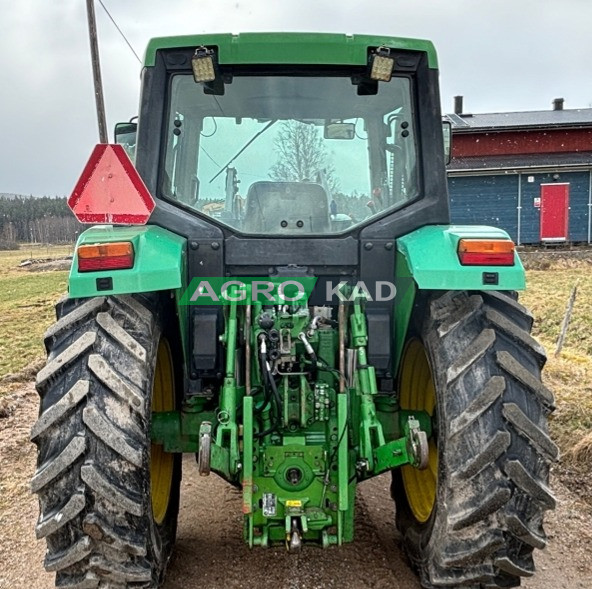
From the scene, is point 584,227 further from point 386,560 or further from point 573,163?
point 386,560

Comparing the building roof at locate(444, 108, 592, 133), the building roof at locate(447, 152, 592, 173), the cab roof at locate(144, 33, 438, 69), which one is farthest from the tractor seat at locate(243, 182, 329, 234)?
the building roof at locate(444, 108, 592, 133)

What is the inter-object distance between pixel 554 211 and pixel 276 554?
2464 centimetres

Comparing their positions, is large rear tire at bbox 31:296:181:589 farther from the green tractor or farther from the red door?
the red door

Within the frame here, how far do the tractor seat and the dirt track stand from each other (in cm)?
173

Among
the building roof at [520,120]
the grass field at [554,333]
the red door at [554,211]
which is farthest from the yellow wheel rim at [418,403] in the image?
the building roof at [520,120]

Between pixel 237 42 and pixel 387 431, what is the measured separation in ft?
6.82

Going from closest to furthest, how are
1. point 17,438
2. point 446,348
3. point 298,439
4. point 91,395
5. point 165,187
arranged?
point 91,395
point 446,348
point 298,439
point 165,187
point 17,438

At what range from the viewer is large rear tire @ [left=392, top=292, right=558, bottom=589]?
2531 millimetres

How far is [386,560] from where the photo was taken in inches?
135

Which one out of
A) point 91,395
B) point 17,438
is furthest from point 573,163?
point 91,395

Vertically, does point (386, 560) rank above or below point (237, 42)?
below

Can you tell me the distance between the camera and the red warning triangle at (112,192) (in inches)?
119

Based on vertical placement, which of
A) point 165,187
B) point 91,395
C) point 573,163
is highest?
point 573,163

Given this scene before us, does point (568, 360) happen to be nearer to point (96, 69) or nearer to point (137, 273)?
point (137, 273)
